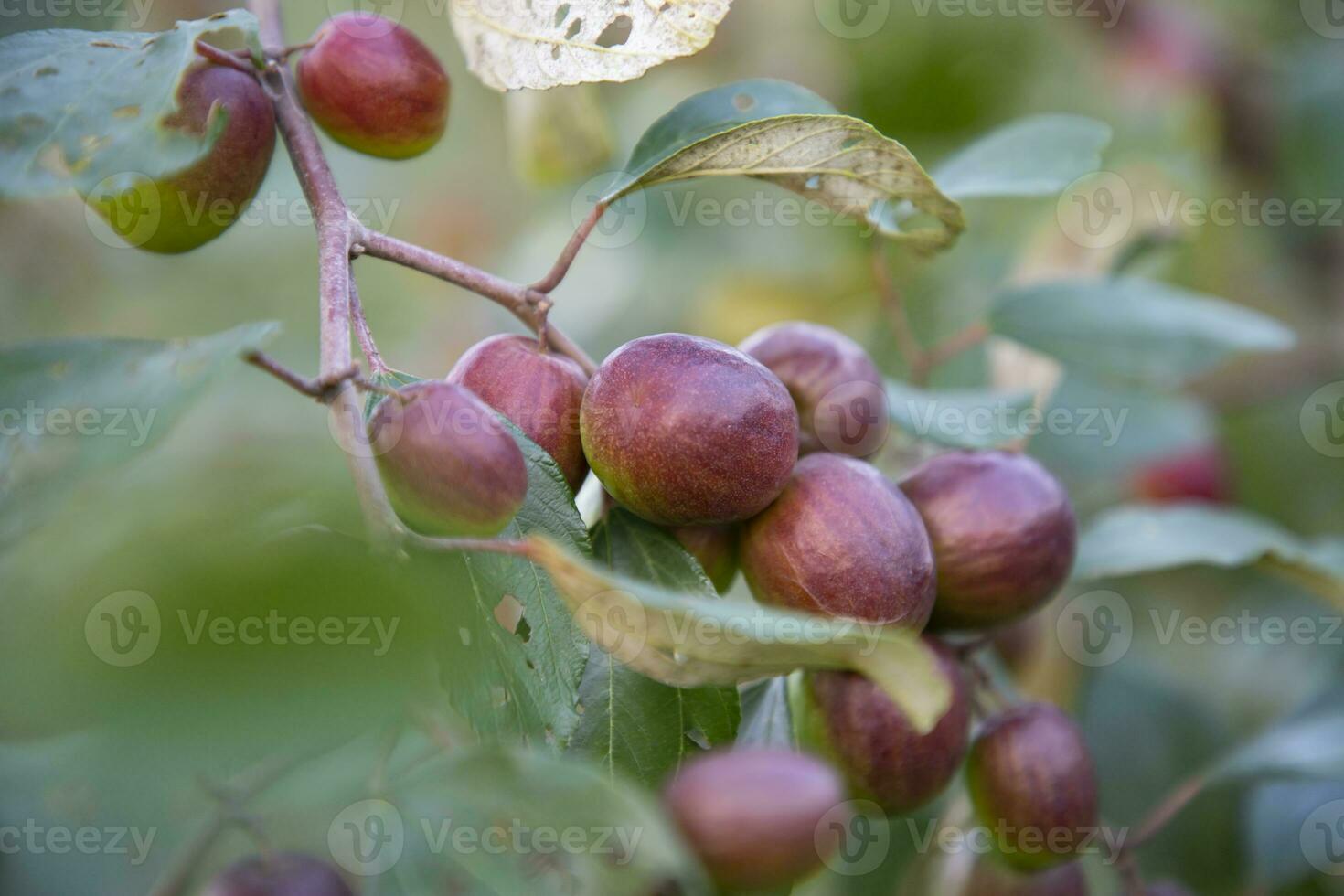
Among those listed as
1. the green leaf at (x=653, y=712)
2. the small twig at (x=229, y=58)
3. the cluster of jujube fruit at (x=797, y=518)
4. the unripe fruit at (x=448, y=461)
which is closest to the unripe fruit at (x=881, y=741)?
the cluster of jujube fruit at (x=797, y=518)

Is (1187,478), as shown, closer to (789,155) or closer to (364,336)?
(789,155)

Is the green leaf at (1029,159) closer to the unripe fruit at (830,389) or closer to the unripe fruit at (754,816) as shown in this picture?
the unripe fruit at (830,389)

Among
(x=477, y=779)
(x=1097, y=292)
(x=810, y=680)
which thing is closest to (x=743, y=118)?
(x=810, y=680)

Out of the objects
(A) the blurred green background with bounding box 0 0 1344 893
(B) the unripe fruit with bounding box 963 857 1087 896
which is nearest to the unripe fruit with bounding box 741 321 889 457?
(B) the unripe fruit with bounding box 963 857 1087 896

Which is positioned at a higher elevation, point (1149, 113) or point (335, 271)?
point (335, 271)

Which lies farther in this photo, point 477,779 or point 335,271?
point 335,271

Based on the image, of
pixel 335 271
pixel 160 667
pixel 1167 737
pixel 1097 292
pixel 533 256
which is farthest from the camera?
pixel 533 256

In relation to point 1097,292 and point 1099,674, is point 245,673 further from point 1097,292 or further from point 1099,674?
point 1099,674
